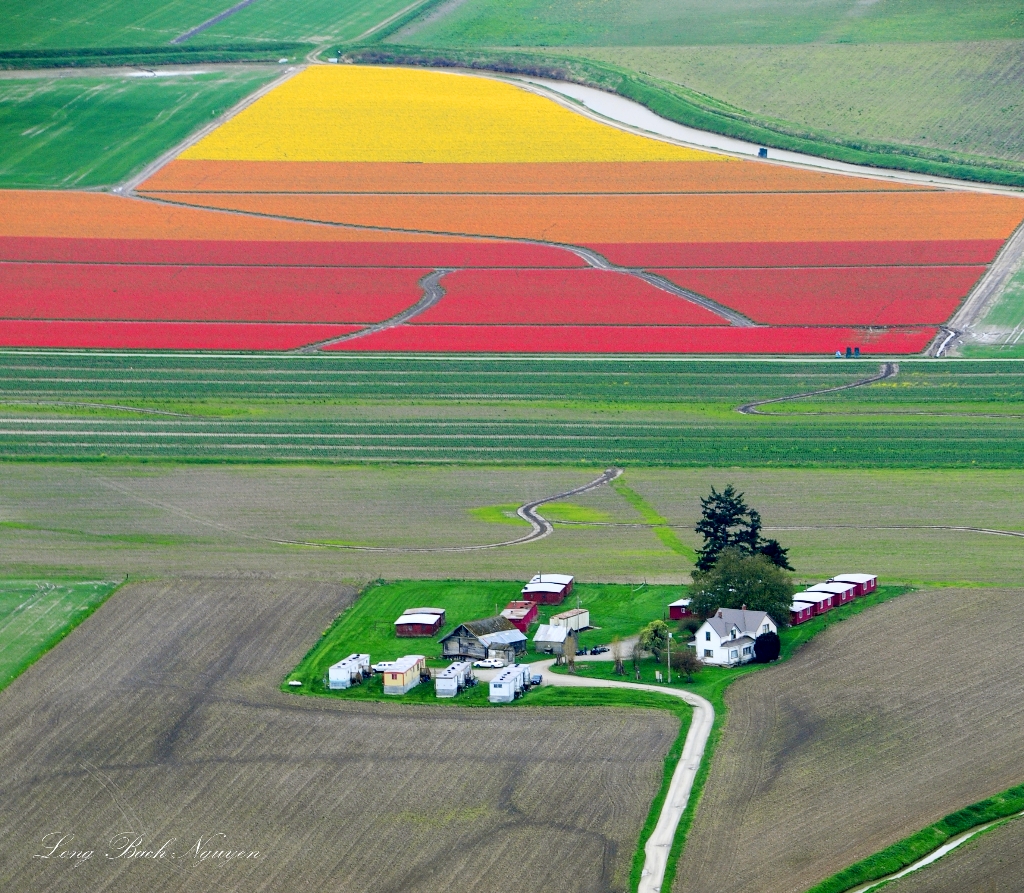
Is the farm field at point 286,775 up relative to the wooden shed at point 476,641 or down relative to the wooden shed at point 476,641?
up

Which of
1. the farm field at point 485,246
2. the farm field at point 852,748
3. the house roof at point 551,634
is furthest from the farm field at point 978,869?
the farm field at point 485,246

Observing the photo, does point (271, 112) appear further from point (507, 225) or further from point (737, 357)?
point (737, 357)

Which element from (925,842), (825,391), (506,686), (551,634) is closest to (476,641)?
(551,634)

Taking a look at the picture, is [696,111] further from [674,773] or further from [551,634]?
[674,773]

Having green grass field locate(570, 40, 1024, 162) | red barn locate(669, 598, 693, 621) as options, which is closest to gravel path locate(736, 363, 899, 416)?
red barn locate(669, 598, 693, 621)

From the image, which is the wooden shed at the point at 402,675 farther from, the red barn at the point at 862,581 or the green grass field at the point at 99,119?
the green grass field at the point at 99,119

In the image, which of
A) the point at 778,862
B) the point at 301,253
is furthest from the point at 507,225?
the point at 778,862
